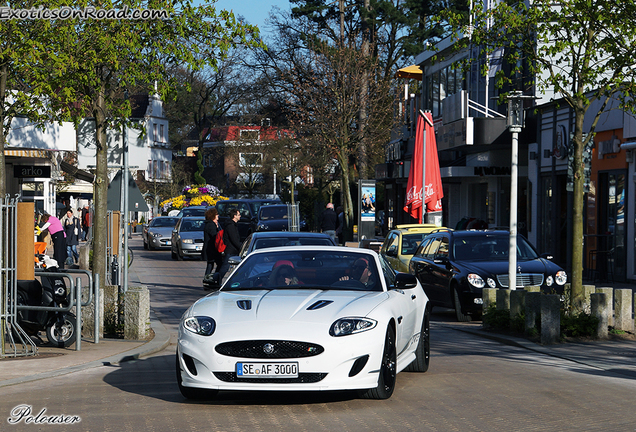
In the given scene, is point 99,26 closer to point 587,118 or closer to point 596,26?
point 596,26

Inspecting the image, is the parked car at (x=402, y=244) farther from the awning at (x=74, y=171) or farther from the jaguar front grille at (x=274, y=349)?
the awning at (x=74, y=171)

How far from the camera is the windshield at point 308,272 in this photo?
344 inches

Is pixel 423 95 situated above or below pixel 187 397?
above

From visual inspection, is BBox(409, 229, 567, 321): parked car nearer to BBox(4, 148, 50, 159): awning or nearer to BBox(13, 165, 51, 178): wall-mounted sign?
BBox(4, 148, 50, 159): awning

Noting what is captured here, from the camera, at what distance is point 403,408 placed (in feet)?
24.9

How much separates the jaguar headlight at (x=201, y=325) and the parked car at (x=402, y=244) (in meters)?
12.0

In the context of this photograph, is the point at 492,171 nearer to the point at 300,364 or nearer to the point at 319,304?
the point at 319,304

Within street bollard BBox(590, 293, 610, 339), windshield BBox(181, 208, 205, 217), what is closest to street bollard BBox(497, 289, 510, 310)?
street bollard BBox(590, 293, 610, 339)

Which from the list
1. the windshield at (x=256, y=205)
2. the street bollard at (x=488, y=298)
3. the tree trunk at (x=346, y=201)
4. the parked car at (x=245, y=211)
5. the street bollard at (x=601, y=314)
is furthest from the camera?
the tree trunk at (x=346, y=201)

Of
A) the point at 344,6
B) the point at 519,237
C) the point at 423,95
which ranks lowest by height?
the point at 519,237

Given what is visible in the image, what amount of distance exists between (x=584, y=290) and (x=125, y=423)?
8.40 metres

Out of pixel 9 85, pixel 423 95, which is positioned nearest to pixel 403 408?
pixel 9 85

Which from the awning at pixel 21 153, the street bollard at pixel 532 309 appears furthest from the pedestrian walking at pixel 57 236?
the street bollard at pixel 532 309

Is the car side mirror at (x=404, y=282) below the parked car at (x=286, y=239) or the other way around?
below
